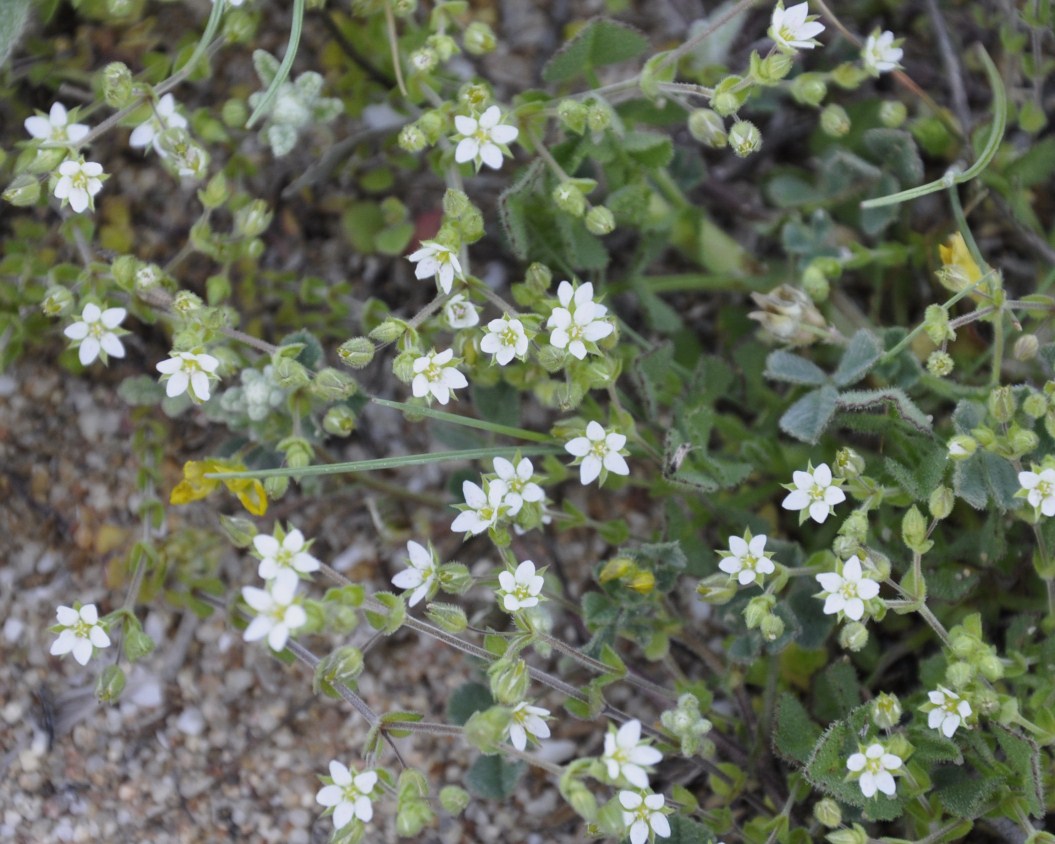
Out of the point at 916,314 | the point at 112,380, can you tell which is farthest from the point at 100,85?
the point at 916,314

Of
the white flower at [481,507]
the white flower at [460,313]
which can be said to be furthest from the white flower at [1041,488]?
the white flower at [460,313]

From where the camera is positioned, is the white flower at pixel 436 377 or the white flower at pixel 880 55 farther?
the white flower at pixel 880 55

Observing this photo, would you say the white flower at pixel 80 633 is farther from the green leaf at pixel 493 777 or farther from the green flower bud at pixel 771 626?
the green flower bud at pixel 771 626

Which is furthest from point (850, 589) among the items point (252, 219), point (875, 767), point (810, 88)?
point (252, 219)

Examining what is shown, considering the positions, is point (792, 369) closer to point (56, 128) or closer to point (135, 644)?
point (135, 644)

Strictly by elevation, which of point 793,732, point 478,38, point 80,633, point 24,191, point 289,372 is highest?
point 478,38

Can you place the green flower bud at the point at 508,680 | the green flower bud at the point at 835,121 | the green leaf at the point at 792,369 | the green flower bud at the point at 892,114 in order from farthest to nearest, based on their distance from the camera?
the green flower bud at the point at 892,114 < the green flower bud at the point at 835,121 < the green leaf at the point at 792,369 < the green flower bud at the point at 508,680
